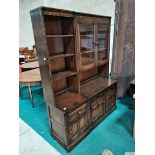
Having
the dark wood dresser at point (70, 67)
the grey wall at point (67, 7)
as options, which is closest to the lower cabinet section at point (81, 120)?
the dark wood dresser at point (70, 67)

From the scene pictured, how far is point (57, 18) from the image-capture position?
1896mm

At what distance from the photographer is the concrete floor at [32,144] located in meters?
1.92

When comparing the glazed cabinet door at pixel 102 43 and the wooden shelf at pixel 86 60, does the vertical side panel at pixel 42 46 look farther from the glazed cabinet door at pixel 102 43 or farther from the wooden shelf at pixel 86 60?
the glazed cabinet door at pixel 102 43

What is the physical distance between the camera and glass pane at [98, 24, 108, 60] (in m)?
2.40

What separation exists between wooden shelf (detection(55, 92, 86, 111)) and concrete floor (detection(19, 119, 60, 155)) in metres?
0.65

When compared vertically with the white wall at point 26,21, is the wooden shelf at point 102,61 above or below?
below

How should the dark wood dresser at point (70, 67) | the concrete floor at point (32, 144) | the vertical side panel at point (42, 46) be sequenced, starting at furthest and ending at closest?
the concrete floor at point (32, 144), the dark wood dresser at point (70, 67), the vertical side panel at point (42, 46)

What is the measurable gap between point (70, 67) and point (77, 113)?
71cm

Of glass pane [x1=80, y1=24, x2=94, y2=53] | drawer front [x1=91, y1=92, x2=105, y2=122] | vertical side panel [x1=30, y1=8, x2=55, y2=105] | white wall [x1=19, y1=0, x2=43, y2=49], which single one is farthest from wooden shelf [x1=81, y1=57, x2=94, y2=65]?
white wall [x1=19, y1=0, x2=43, y2=49]
